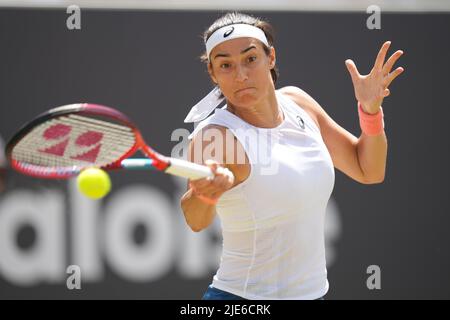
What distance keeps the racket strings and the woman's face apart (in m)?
0.39

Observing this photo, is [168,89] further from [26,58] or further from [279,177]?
[279,177]

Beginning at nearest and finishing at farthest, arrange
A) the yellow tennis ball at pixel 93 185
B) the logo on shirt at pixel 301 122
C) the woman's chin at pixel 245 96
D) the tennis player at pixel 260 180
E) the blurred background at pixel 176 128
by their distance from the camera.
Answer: the yellow tennis ball at pixel 93 185 → the tennis player at pixel 260 180 → the woman's chin at pixel 245 96 → the logo on shirt at pixel 301 122 → the blurred background at pixel 176 128

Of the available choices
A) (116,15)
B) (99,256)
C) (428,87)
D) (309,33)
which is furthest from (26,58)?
(428,87)

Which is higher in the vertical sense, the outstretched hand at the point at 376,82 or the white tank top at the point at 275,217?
the outstretched hand at the point at 376,82

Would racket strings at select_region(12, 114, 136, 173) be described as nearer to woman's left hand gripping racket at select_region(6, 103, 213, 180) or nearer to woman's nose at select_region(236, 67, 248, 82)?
woman's left hand gripping racket at select_region(6, 103, 213, 180)

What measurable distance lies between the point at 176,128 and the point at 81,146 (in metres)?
1.94

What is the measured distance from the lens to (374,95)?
2.67 m

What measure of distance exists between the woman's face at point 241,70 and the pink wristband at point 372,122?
1.22 ft

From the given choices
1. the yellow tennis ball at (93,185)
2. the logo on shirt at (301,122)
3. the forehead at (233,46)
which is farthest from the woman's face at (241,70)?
the yellow tennis ball at (93,185)

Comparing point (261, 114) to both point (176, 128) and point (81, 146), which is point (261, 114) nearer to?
point (81, 146)

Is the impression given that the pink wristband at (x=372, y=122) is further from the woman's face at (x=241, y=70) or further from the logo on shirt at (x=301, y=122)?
the woman's face at (x=241, y=70)

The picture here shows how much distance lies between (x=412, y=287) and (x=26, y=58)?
2416mm

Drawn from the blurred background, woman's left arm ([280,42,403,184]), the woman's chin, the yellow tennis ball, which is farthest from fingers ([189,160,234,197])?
the blurred background

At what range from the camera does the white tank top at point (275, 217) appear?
2.37 meters
